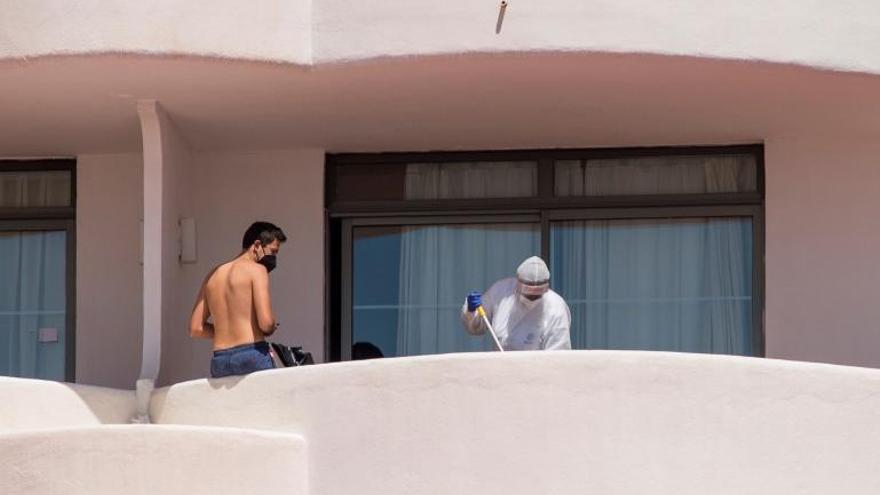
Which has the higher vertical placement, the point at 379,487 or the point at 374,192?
the point at 374,192

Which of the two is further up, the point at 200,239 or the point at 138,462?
the point at 200,239

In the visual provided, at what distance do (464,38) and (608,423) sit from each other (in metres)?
2.49

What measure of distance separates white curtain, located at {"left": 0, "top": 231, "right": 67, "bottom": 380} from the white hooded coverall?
3461 millimetres

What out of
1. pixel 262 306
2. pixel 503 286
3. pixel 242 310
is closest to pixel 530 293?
pixel 503 286

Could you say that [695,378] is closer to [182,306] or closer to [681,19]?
[681,19]

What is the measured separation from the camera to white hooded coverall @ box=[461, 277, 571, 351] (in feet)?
50.5

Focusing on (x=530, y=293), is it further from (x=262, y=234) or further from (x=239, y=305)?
(x=239, y=305)

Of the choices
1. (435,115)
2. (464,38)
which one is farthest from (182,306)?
(464,38)

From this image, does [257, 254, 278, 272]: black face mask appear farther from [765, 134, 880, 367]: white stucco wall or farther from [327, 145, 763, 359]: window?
[765, 134, 880, 367]: white stucco wall

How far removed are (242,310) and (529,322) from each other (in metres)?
1.87

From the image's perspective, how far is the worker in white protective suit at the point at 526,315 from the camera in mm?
15242

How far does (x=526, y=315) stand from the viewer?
15.5 m

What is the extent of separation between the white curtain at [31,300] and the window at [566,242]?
2.01 m

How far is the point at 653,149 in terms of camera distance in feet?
55.6
